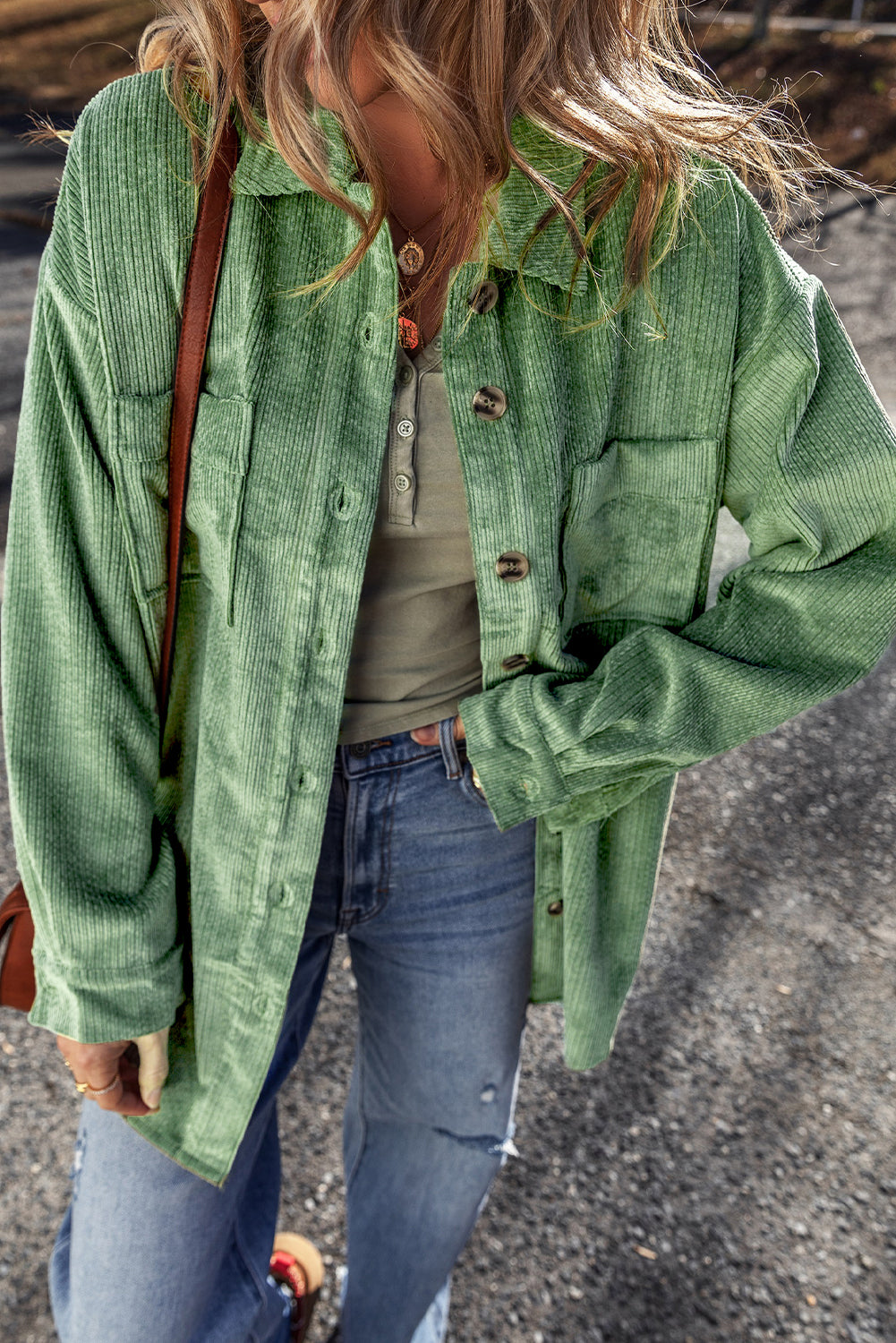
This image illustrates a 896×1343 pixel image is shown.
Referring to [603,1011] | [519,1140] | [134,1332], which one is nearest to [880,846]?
[519,1140]

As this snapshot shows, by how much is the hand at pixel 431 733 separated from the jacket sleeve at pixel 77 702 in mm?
340

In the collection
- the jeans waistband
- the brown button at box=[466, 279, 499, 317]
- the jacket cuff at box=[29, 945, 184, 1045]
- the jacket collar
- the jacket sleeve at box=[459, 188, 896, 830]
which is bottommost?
the jacket cuff at box=[29, 945, 184, 1045]

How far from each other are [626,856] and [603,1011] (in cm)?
26

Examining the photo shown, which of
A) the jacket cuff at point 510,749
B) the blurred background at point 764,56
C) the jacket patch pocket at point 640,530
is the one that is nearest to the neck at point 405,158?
the jacket patch pocket at point 640,530

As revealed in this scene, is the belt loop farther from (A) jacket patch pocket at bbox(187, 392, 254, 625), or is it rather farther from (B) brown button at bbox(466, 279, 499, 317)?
(B) brown button at bbox(466, 279, 499, 317)

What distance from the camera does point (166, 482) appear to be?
50.9 inches

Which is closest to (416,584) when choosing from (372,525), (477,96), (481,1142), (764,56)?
(372,525)

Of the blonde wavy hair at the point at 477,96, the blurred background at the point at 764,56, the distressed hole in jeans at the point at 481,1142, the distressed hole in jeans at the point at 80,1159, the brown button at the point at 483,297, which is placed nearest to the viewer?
the blonde wavy hair at the point at 477,96

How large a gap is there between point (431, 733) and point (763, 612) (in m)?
0.47

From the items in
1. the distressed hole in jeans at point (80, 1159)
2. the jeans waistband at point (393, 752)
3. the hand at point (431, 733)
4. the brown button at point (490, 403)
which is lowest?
the distressed hole in jeans at point (80, 1159)

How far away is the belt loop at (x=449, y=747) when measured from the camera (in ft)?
4.86

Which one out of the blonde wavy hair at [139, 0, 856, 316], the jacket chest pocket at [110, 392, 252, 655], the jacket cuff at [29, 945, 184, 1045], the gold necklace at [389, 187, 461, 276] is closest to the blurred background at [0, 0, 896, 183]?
the blonde wavy hair at [139, 0, 856, 316]

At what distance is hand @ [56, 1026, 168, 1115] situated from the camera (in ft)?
4.63

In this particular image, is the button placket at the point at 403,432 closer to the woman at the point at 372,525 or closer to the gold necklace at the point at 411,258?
the woman at the point at 372,525
